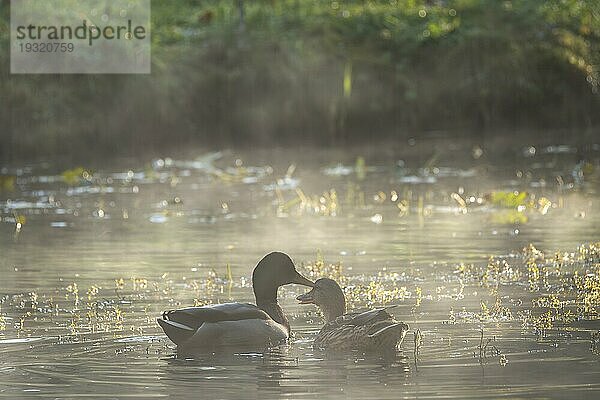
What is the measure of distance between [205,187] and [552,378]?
579 inches

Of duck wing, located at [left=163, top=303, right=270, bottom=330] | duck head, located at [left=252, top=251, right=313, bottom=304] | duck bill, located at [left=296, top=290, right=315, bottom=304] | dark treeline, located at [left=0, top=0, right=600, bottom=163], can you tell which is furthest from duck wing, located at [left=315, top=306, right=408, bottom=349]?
dark treeline, located at [left=0, top=0, right=600, bottom=163]

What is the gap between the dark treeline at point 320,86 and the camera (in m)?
30.6

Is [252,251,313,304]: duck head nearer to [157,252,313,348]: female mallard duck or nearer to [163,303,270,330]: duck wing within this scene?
[157,252,313,348]: female mallard duck

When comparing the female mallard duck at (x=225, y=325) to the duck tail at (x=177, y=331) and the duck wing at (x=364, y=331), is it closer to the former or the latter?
the duck tail at (x=177, y=331)

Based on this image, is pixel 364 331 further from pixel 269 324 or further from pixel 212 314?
pixel 212 314

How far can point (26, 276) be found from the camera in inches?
589

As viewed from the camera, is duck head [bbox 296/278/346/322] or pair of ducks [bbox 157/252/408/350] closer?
pair of ducks [bbox 157/252/408/350]

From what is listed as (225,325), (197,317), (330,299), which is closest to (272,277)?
(330,299)

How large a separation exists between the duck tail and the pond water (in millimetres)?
123

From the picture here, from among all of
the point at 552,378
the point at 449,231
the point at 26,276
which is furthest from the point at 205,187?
the point at 552,378

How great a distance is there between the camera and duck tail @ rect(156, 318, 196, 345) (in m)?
11.2
